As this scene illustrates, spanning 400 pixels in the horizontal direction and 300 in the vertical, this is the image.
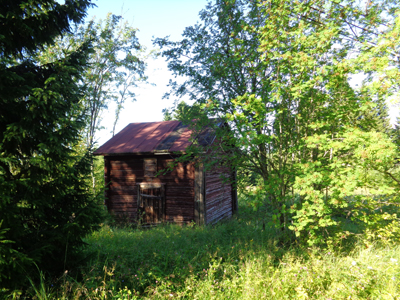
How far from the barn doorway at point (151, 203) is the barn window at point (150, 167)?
505 mm

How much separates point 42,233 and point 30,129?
195 centimetres

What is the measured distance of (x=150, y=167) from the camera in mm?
11820

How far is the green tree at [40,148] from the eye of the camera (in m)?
4.17

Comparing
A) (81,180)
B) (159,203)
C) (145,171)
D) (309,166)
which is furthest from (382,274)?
(145,171)

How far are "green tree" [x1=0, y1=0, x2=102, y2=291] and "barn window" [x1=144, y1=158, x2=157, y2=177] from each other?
21.3 feet

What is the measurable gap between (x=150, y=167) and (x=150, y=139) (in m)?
1.54

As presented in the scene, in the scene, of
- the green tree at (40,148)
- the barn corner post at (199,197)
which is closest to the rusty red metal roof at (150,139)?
the barn corner post at (199,197)

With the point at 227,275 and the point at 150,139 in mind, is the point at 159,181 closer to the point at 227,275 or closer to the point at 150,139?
the point at 150,139

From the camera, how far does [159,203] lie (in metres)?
11.6

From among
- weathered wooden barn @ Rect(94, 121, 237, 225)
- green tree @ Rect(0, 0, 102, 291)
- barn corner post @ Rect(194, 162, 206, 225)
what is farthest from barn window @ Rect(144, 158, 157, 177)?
green tree @ Rect(0, 0, 102, 291)

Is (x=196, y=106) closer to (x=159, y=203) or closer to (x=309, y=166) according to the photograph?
(x=309, y=166)

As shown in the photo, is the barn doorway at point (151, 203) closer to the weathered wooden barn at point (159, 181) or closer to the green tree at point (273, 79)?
the weathered wooden barn at point (159, 181)

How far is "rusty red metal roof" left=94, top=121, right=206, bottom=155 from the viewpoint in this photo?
11.3m

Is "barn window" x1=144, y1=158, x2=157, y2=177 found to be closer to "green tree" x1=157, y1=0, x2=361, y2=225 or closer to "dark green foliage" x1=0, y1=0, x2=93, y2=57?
"green tree" x1=157, y1=0, x2=361, y2=225
